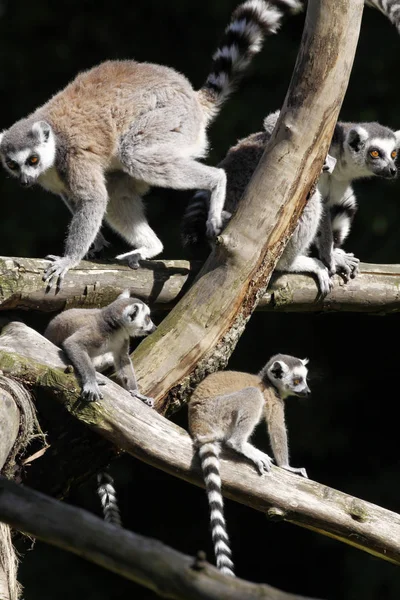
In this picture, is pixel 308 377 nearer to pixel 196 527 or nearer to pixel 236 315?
pixel 236 315

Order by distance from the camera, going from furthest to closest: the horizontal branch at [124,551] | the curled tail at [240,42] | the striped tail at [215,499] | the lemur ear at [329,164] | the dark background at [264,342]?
the dark background at [264,342] < the curled tail at [240,42] < the lemur ear at [329,164] < the striped tail at [215,499] < the horizontal branch at [124,551]

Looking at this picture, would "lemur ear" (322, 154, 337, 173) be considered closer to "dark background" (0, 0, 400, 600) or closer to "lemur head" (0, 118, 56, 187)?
"lemur head" (0, 118, 56, 187)

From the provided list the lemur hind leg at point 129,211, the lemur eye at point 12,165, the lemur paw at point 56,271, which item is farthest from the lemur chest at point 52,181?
the lemur paw at point 56,271

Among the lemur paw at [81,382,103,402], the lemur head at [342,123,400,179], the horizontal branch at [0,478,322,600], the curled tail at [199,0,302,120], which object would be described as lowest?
the horizontal branch at [0,478,322,600]

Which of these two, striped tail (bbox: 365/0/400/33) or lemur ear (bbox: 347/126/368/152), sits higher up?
striped tail (bbox: 365/0/400/33)

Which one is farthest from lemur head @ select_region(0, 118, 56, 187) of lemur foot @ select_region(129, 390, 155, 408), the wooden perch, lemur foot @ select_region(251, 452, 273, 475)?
lemur foot @ select_region(251, 452, 273, 475)

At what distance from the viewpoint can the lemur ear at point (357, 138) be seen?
5.06m

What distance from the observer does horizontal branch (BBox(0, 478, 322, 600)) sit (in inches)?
70.8

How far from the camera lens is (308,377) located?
4.82 meters

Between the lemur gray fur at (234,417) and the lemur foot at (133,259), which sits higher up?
the lemur foot at (133,259)

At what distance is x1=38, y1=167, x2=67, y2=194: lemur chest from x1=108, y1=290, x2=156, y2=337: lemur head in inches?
46.0

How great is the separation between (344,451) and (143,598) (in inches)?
90.9

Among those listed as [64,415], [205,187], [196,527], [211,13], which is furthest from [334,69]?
[196,527]

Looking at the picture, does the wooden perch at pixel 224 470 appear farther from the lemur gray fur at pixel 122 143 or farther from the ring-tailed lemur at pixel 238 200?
the ring-tailed lemur at pixel 238 200
